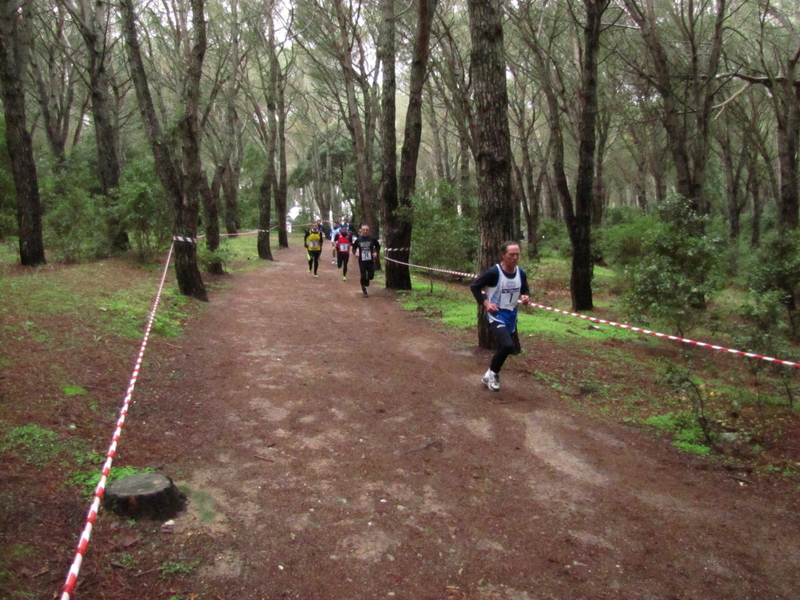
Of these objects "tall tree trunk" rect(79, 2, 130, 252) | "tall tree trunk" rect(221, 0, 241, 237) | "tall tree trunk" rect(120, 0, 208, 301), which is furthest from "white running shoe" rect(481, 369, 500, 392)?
"tall tree trunk" rect(221, 0, 241, 237)

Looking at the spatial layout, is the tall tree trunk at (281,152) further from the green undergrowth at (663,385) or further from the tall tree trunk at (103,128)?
the green undergrowth at (663,385)

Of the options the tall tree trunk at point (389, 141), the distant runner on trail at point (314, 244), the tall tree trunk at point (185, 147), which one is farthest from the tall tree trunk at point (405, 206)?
the tall tree trunk at point (185, 147)

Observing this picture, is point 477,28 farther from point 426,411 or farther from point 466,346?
point 426,411

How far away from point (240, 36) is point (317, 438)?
20156mm

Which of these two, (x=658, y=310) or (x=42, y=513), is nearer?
(x=42, y=513)

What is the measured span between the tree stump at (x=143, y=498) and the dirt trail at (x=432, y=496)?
6.0 inches

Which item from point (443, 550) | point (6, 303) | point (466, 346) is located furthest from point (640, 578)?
point (6, 303)

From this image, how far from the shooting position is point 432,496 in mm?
4594

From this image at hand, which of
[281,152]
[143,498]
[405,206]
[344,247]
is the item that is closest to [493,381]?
[143,498]

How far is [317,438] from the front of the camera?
5625 mm

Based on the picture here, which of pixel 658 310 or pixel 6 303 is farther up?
pixel 6 303

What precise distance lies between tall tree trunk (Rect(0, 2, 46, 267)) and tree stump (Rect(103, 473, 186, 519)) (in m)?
10.1

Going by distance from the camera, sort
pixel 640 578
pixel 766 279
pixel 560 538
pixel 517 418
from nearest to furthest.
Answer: pixel 640 578 → pixel 560 538 → pixel 517 418 → pixel 766 279

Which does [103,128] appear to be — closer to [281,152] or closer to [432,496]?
[281,152]
